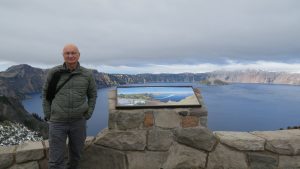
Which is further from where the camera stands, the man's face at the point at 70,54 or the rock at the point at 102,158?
the rock at the point at 102,158

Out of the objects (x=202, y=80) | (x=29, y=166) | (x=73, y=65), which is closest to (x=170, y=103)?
(x=73, y=65)

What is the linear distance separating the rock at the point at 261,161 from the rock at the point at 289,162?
8 cm

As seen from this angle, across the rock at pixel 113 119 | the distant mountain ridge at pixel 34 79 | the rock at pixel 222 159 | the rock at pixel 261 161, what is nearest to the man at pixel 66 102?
the rock at pixel 113 119

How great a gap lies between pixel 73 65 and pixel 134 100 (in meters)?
1.06

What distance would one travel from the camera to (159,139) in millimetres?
4293

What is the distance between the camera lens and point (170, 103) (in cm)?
439

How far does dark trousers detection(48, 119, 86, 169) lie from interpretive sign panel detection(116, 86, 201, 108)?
2.24 ft

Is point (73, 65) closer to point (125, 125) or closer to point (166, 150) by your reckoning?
point (125, 125)

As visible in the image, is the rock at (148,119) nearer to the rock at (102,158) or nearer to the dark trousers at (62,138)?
the rock at (102,158)

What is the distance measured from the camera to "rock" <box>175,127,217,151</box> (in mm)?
4309

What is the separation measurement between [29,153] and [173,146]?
1.88 meters

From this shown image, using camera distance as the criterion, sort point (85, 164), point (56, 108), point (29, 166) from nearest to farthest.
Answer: point (56, 108) → point (29, 166) → point (85, 164)

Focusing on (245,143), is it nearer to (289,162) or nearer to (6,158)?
(289,162)

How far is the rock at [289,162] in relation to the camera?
4398 millimetres
